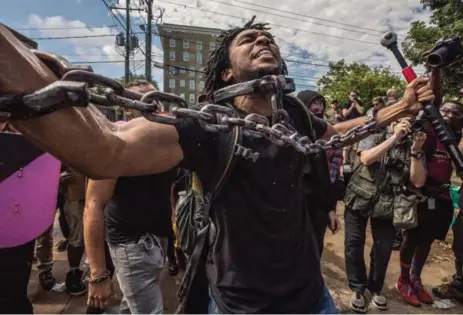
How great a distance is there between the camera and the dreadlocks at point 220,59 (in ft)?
5.94

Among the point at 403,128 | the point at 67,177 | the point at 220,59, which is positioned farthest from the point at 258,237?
the point at 67,177

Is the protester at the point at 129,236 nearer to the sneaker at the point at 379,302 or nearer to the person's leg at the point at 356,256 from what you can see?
the person's leg at the point at 356,256

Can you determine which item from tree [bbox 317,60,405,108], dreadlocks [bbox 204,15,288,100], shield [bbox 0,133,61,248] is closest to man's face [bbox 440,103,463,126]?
dreadlocks [bbox 204,15,288,100]

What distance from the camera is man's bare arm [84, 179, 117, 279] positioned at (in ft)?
6.47

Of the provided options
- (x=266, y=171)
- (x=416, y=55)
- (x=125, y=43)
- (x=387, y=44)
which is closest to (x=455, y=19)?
(x=416, y=55)

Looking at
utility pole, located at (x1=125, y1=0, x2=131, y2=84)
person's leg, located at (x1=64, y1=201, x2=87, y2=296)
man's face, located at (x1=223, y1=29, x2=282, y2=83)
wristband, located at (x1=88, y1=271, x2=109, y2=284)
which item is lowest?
person's leg, located at (x1=64, y1=201, x2=87, y2=296)

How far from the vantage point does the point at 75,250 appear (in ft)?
12.0

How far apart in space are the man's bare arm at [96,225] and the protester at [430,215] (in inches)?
123

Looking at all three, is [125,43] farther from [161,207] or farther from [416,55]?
[161,207]

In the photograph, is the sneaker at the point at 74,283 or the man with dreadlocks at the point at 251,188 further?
the sneaker at the point at 74,283

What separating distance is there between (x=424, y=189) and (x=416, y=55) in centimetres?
1761

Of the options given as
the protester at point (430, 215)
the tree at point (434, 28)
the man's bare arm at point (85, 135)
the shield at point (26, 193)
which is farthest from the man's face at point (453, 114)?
the tree at point (434, 28)

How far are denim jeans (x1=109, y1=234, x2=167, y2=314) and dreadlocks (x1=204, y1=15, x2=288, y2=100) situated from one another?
3.64 feet

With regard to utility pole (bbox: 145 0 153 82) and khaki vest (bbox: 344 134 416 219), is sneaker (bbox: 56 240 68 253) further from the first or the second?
utility pole (bbox: 145 0 153 82)
